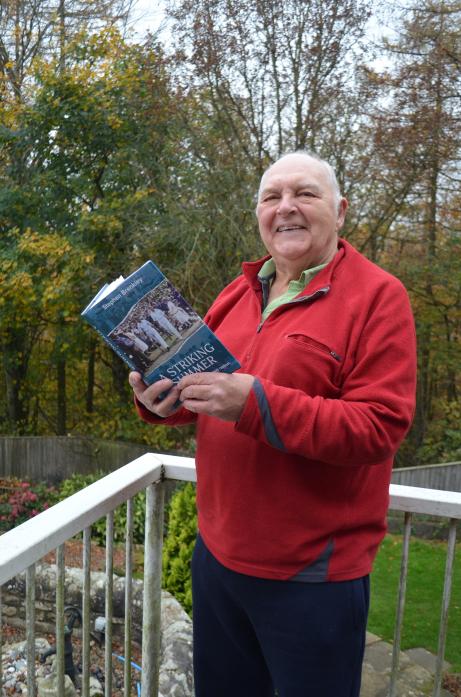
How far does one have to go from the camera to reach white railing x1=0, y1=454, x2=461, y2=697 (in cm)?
125

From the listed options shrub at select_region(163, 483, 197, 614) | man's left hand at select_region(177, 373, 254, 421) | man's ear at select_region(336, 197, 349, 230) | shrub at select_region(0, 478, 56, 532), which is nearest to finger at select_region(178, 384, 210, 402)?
man's left hand at select_region(177, 373, 254, 421)

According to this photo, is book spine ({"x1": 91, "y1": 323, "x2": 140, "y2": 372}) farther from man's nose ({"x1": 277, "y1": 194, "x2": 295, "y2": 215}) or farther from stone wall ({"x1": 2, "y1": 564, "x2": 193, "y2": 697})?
stone wall ({"x1": 2, "y1": 564, "x2": 193, "y2": 697})

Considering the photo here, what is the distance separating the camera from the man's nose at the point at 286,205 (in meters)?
1.47

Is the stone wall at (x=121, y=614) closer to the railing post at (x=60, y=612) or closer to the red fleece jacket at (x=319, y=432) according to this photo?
the railing post at (x=60, y=612)

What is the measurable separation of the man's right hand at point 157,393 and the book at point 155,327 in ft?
0.09

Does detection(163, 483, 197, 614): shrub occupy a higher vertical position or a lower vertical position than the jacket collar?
lower

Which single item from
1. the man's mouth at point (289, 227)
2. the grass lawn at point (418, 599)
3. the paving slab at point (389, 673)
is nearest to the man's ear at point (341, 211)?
the man's mouth at point (289, 227)

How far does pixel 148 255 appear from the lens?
8195 millimetres

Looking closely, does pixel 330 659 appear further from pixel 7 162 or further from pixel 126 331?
pixel 7 162

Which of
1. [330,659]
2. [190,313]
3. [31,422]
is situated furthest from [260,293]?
[31,422]

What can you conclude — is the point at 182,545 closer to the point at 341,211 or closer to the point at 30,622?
the point at 30,622

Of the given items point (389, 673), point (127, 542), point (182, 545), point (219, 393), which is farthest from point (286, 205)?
point (389, 673)

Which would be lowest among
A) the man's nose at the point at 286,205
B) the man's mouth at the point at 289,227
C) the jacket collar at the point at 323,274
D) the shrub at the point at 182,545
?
the shrub at the point at 182,545

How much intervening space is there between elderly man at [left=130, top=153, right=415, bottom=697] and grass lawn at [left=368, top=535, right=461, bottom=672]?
3.17 metres
